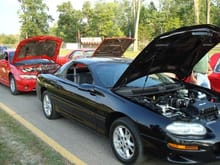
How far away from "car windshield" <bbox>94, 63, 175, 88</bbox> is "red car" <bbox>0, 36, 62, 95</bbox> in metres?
3.58

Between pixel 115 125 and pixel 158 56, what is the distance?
116cm

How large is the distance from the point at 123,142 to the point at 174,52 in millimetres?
1591

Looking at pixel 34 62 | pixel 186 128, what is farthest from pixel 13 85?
pixel 186 128

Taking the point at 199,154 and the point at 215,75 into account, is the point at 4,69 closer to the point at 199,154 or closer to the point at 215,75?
the point at 215,75

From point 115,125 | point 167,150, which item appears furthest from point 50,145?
point 167,150

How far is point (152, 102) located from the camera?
487 centimetres

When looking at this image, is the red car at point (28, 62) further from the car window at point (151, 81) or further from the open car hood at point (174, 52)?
the open car hood at point (174, 52)

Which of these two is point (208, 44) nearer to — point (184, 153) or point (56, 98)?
point (184, 153)

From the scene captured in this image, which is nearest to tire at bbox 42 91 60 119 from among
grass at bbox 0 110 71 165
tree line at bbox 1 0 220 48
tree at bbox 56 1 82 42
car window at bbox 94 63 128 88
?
grass at bbox 0 110 71 165

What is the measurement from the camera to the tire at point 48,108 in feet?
22.6

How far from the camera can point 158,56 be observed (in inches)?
196

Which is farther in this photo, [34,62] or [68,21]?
[68,21]

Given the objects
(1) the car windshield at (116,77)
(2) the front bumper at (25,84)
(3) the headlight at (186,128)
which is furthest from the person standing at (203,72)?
(2) the front bumper at (25,84)

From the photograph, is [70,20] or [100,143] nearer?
[100,143]
